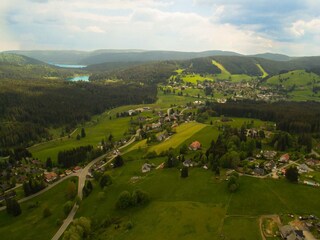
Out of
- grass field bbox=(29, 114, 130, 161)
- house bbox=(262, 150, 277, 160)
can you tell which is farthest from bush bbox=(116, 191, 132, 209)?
grass field bbox=(29, 114, 130, 161)

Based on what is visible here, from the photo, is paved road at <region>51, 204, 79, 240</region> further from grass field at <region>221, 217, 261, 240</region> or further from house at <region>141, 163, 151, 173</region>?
grass field at <region>221, 217, 261, 240</region>

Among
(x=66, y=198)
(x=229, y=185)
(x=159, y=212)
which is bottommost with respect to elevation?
(x=66, y=198)

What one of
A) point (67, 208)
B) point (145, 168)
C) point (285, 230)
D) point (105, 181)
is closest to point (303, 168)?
point (285, 230)

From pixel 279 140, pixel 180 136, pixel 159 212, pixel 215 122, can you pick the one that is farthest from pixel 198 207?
pixel 215 122

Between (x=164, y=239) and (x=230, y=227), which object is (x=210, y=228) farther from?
(x=164, y=239)

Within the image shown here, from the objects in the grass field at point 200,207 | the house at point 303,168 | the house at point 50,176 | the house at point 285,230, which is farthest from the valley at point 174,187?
the house at point 285,230

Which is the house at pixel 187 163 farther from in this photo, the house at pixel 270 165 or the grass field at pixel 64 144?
the grass field at pixel 64 144
